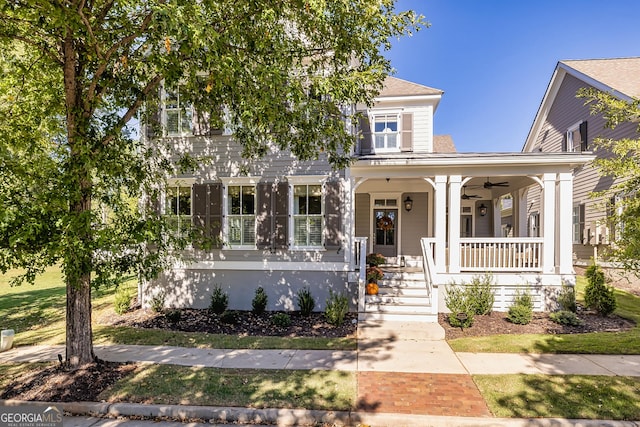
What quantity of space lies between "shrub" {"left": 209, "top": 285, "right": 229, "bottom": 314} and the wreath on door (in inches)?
226

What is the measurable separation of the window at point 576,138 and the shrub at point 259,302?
46.0 ft

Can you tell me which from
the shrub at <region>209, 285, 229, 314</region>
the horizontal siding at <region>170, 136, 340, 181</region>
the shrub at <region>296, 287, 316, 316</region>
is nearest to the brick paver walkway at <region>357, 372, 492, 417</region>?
the shrub at <region>296, 287, 316, 316</region>

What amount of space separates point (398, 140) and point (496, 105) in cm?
1989

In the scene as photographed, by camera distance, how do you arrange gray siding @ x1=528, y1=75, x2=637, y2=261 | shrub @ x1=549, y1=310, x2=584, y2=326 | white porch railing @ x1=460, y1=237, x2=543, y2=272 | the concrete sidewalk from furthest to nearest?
gray siding @ x1=528, y1=75, x2=637, y2=261
white porch railing @ x1=460, y1=237, x2=543, y2=272
shrub @ x1=549, y1=310, x2=584, y2=326
the concrete sidewalk

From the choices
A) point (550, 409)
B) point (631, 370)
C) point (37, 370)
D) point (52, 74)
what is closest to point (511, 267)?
point (631, 370)

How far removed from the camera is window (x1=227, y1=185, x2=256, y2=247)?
31.2 feet

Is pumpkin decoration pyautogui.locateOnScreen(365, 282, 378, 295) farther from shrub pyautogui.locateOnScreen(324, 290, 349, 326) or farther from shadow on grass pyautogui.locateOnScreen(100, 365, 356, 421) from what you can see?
shadow on grass pyautogui.locateOnScreen(100, 365, 356, 421)

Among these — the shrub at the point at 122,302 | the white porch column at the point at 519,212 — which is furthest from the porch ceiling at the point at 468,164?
the shrub at the point at 122,302

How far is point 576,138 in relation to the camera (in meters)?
14.8

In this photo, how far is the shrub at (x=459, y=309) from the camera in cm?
742

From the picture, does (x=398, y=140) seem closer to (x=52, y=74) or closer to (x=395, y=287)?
(x=395, y=287)

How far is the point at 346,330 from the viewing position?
7570mm

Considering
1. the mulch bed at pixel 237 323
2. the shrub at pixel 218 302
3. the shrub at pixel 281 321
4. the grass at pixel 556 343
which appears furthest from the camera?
the shrub at pixel 218 302

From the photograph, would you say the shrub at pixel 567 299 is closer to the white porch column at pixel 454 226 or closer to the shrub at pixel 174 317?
the white porch column at pixel 454 226
